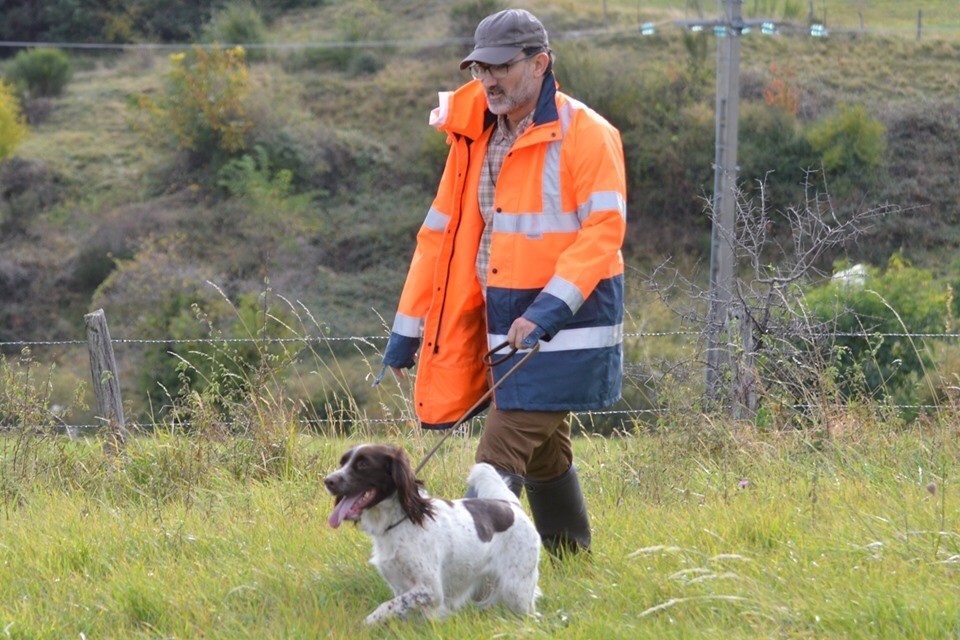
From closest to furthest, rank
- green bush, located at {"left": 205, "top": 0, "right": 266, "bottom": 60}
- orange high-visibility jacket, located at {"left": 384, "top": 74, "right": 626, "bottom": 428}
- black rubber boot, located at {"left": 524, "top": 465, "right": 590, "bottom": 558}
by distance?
orange high-visibility jacket, located at {"left": 384, "top": 74, "right": 626, "bottom": 428} < black rubber boot, located at {"left": 524, "top": 465, "right": 590, "bottom": 558} < green bush, located at {"left": 205, "top": 0, "right": 266, "bottom": 60}

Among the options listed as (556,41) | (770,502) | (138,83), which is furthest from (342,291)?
(770,502)

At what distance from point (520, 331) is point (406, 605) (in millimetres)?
931

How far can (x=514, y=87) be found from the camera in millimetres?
4465

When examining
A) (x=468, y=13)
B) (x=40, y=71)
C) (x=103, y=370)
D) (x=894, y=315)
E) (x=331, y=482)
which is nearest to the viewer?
(x=331, y=482)

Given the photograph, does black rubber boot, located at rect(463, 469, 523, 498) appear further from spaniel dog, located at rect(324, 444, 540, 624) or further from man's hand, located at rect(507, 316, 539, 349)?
man's hand, located at rect(507, 316, 539, 349)

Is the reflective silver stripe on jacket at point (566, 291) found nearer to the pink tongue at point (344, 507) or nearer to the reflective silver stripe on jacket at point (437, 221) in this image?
the reflective silver stripe on jacket at point (437, 221)

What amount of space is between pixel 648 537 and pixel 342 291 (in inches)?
1214

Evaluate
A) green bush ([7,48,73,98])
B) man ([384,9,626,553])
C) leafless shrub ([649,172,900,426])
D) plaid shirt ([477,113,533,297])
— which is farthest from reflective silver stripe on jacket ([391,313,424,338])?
green bush ([7,48,73,98])

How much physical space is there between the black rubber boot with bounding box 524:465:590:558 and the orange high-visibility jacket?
18.3 inches

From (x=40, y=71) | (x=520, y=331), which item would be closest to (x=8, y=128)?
(x=40, y=71)

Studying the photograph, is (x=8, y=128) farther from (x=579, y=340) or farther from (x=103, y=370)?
(x=579, y=340)

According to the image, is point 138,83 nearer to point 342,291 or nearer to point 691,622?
point 342,291

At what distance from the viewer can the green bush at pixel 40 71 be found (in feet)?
154

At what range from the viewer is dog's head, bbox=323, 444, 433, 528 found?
4.04 metres
